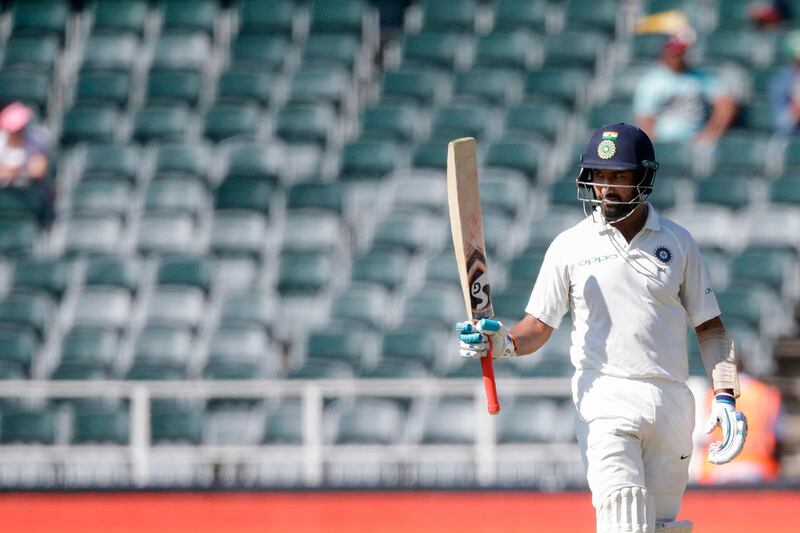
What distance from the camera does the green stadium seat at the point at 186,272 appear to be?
10.9 m

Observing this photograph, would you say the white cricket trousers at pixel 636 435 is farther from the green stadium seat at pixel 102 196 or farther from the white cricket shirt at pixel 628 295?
the green stadium seat at pixel 102 196

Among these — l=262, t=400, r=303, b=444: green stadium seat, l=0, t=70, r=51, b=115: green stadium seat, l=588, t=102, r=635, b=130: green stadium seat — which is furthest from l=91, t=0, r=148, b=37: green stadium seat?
l=262, t=400, r=303, b=444: green stadium seat

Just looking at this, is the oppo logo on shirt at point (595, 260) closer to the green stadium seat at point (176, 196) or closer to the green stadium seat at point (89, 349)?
the green stadium seat at point (89, 349)

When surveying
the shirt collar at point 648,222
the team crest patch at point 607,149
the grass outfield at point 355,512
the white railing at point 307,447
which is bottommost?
the grass outfield at point 355,512

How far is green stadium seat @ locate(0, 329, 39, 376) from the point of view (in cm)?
1030

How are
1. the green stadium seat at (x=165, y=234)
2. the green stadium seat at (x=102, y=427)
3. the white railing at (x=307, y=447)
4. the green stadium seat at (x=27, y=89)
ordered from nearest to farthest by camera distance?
the white railing at (x=307, y=447)
the green stadium seat at (x=102, y=427)
the green stadium seat at (x=165, y=234)
the green stadium seat at (x=27, y=89)

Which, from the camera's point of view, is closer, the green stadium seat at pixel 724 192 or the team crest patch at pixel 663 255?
the team crest patch at pixel 663 255

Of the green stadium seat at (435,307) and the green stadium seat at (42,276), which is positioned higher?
the green stadium seat at (42,276)

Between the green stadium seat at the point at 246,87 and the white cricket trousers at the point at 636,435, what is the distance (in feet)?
27.1

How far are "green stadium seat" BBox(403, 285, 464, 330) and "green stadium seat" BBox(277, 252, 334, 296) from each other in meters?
0.84

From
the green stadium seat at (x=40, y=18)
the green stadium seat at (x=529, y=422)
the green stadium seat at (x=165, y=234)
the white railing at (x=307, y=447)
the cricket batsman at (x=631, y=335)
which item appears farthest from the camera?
the green stadium seat at (x=40, y=18)

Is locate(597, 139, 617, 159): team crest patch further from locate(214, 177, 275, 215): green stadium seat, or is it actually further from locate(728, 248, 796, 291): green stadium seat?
locate(214, 177, 275, 215): green stadium seat

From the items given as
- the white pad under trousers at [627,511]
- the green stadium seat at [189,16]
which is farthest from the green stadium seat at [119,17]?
the white pad under trousers at [627,511]

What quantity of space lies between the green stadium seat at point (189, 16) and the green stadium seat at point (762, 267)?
573 cm
